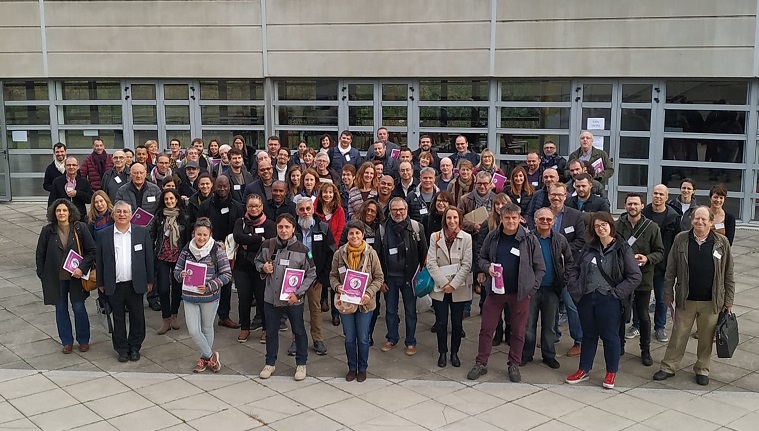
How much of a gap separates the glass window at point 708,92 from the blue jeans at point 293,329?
10722 millimetres

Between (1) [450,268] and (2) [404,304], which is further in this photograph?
(2) [404,304]

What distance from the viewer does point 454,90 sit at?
16812 millimetres

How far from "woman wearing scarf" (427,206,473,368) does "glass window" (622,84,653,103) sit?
914cm

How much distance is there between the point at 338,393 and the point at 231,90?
1168cm

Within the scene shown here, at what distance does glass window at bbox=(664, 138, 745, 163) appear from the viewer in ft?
51.4

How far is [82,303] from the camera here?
8672mm

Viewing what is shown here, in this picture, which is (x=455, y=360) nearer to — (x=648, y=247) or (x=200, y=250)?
(x=648, y=247)

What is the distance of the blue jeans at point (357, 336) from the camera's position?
7.74 meters

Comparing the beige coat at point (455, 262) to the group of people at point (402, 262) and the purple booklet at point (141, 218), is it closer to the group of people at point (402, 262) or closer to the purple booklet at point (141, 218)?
the group of people at point (402, 262)

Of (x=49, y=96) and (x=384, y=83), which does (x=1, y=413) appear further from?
(x=49, y=96)

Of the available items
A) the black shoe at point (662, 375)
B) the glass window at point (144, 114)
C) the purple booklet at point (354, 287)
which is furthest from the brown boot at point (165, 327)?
the glass window at point (144, 114)

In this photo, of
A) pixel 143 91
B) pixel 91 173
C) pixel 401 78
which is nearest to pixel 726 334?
pixel 91 173

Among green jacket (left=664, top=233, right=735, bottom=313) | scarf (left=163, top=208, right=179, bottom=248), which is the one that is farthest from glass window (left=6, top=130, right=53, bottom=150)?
green jacket (left=664, top=233, right=735, bottom=313)

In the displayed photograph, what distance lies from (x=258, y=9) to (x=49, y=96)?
5.44m
